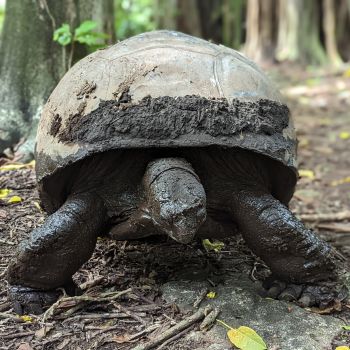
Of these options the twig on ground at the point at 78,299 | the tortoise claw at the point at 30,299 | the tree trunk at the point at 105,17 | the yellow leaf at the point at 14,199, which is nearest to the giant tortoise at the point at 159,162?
the tortoise claw at the point at 30,299

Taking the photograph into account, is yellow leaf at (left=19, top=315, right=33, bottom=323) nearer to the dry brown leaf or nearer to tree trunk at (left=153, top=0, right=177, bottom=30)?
the dry brown leaf

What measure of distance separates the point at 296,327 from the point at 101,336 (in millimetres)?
1065

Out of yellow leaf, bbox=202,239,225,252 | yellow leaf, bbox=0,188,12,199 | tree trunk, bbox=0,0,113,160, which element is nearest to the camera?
yellow leaf, bbox=202,239,225,252

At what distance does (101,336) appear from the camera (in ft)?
9.21

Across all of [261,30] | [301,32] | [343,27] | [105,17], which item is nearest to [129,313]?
[105,17]

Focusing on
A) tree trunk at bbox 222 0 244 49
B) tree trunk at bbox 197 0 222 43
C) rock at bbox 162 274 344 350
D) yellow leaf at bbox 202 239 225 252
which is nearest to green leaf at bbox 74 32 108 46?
yellow leaf at bbox 202 239 225 252

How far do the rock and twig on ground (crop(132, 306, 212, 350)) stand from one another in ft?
0.22

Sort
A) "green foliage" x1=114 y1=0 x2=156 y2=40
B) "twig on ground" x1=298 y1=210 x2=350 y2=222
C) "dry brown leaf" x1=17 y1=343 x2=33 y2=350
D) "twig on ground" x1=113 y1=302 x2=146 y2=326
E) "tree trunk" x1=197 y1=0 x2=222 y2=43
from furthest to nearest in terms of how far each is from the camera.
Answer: "tree trunk" x1=197 y1=0 x2=222 y2=43, "green foliage" x1=114 y1=0 x2=156 y2=40, "twig on ground" x1=298 y1=210 x2=350 y2=222, "twig on ground" x1=113 y1=302 x2=146 y2=326, "dry brown leaf" x1=17 y1=343 x2=33 y2=350

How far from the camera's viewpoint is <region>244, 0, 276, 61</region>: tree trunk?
15812 millimetres

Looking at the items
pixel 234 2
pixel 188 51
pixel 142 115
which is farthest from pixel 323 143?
pixel 234 2

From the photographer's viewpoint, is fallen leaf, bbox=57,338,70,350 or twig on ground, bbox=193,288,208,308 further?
twig on ground, bbox=193,288,208,308

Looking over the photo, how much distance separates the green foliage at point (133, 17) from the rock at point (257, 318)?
6962 mm

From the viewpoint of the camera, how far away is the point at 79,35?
505cm

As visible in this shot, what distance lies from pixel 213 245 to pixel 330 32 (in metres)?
12.6
